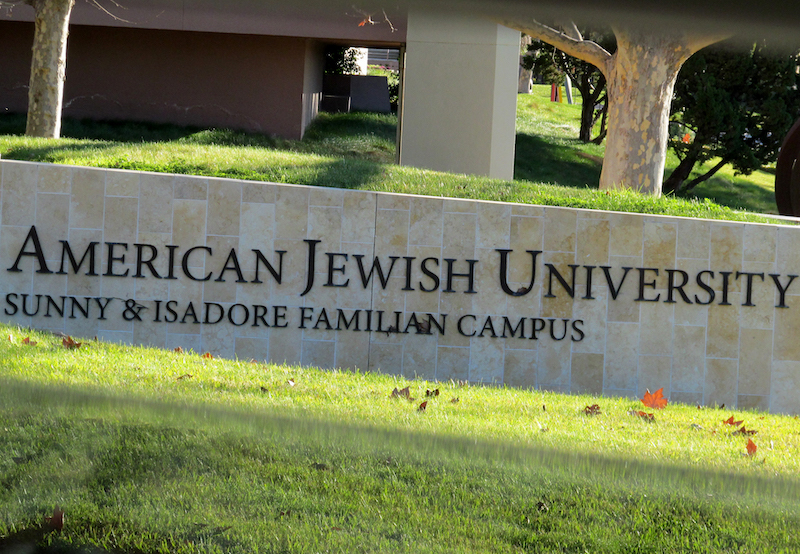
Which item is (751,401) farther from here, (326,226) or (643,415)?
(326,226)

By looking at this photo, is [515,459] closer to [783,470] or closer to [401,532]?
[401,532]

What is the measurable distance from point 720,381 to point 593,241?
186cm

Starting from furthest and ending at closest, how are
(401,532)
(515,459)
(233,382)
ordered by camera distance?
(233,382) < (401,532) < (515,459)

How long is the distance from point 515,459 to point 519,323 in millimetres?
5352

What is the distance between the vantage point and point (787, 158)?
37.1 feet

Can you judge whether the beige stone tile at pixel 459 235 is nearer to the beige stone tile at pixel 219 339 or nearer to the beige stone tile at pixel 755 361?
the beige stone tile at pixel 219 339

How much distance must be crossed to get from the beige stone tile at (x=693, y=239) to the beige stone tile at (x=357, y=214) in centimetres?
304

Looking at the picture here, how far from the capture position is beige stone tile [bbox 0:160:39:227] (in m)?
7.23

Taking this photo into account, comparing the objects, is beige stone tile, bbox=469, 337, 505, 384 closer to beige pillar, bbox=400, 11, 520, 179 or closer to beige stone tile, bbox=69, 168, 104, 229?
beige stone tile, bbox=69, 168, 104, 229

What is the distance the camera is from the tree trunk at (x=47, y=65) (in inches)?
422

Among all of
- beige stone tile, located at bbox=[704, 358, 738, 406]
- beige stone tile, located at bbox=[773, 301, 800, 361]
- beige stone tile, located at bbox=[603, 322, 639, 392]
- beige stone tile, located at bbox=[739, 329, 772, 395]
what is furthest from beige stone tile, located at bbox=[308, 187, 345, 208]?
beige stone tile, located at bbox=[773, 301, 800, 361]

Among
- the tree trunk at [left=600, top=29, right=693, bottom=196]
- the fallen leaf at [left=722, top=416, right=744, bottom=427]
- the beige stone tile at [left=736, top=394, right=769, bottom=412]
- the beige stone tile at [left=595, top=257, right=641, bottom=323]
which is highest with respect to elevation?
the tree trunk at [left=600, top=29, right=693, bottom=196]

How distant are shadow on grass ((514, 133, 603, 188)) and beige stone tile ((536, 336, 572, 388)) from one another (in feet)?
46.1

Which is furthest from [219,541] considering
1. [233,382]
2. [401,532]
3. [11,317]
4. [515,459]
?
[11,317]
